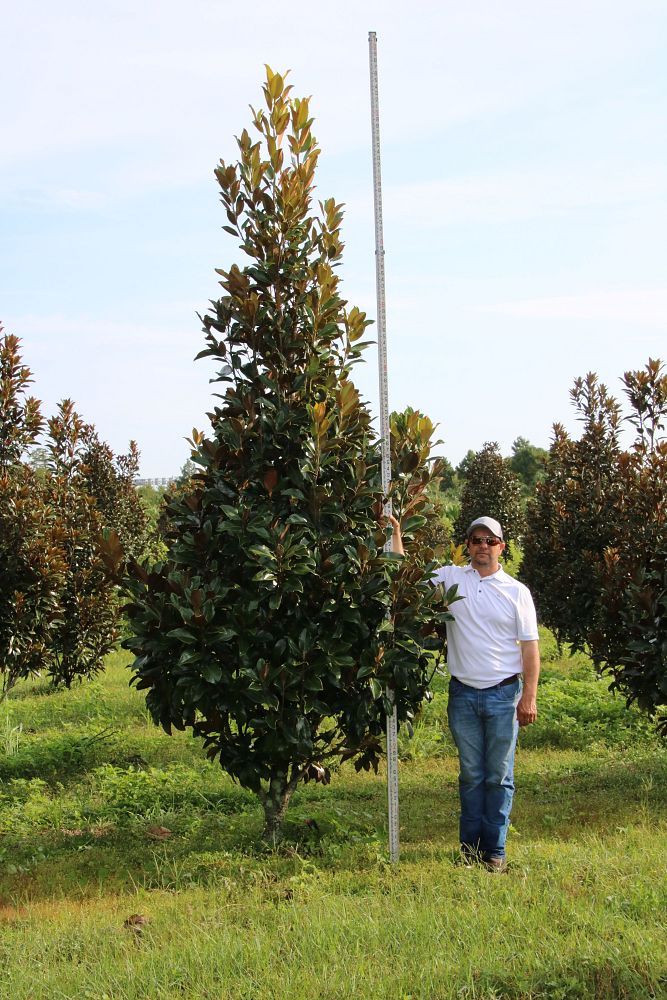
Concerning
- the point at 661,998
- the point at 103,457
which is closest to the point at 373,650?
the point at 661,998

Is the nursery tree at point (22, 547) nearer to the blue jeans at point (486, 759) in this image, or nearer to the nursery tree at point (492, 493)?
the blue jeans at point (486, 759)

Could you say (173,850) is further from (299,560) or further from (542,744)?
(542,744)

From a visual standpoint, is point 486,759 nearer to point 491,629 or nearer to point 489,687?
point 489,687

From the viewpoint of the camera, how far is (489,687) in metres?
5.79

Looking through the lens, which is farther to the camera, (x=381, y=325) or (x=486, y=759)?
(x=381, y=325)

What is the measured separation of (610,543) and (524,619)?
5.32 m

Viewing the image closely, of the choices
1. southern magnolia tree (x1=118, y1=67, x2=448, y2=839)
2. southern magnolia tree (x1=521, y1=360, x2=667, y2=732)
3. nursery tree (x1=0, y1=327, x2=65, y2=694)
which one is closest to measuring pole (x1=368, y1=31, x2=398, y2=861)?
southern magnolia tree (x1=118, y1=67, x2=448, y2=839)

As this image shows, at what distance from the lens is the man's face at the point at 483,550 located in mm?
5855

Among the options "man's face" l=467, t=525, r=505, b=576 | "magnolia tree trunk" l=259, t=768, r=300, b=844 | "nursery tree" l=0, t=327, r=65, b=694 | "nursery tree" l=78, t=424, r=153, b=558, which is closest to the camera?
"man's face" l=467, t=525, r=505, b=576

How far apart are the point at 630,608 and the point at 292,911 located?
402 cm

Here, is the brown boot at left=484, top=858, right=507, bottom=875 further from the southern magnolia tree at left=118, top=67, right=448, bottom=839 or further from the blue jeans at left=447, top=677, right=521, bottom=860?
the southern magnolia tree at left=118, top=67, right=448, bottom=839

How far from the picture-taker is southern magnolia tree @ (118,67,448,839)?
18.9 ft

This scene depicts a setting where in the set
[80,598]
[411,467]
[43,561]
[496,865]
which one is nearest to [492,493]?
[80,598]

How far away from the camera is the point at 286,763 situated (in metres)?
6.18
